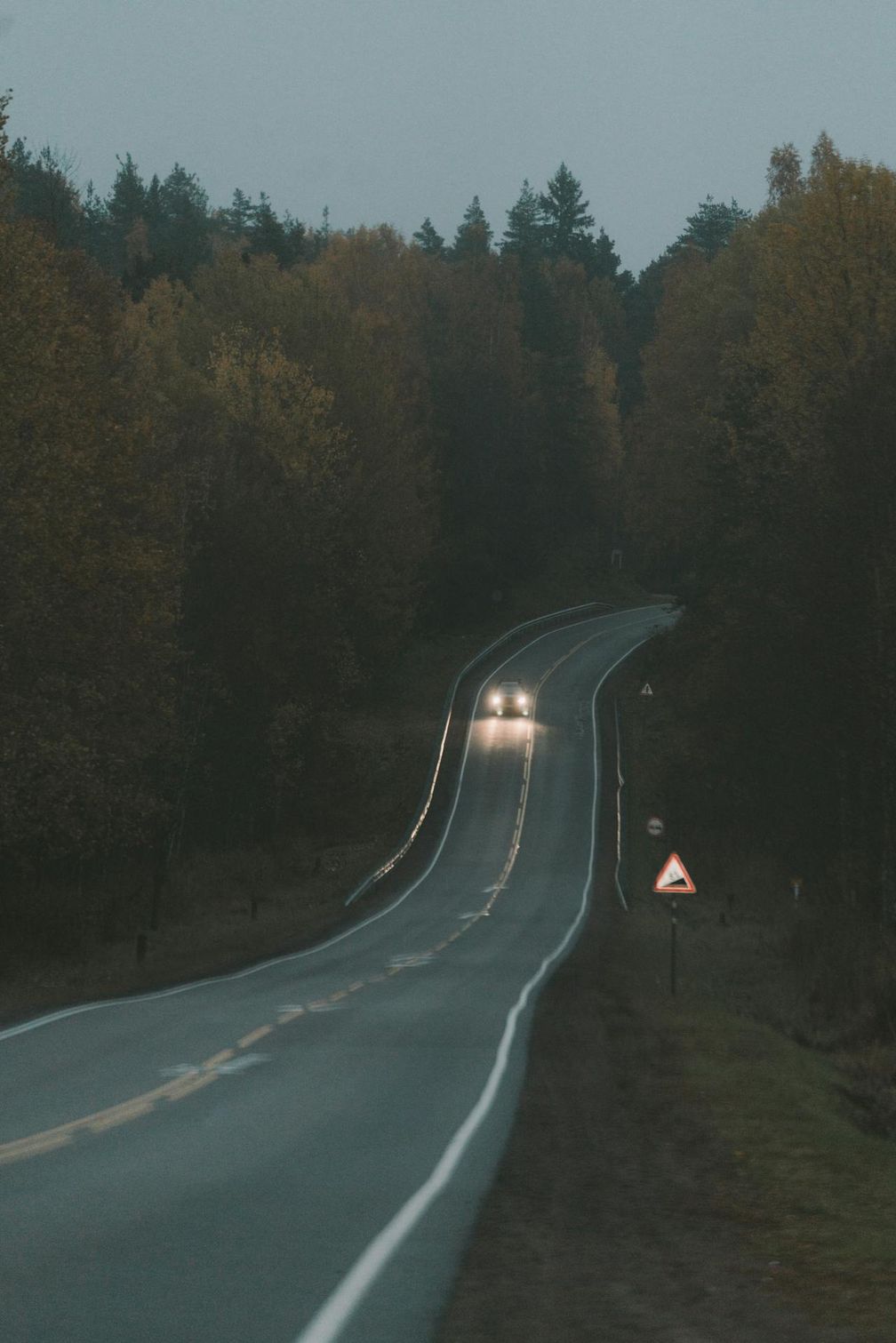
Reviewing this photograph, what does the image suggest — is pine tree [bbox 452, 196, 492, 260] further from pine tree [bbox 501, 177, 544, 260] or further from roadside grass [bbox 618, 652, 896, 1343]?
roadside grass [bbox 618, 652, 896, 1343]

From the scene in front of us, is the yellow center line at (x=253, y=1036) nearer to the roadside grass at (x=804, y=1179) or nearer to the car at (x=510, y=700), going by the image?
the roadside grass at (x=804, y=1179)

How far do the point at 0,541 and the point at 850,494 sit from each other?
21277 mm

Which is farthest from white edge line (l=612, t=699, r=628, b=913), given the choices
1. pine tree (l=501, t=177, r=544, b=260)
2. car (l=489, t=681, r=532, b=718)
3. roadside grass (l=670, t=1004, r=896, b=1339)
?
pine tree (l=501, t=177, r=544, b=260)

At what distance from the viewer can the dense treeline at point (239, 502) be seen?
28.7 meters

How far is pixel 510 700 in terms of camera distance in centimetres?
6731

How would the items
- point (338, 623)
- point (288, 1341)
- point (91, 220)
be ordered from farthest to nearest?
point (91, 220) < point (338, 623) < point (288, 1341)

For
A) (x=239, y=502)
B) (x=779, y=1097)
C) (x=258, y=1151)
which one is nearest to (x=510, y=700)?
(x=239, y=502)

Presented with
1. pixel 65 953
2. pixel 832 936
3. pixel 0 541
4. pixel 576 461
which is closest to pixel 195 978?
pixel 65 953

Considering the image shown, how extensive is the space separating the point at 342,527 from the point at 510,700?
13919 millimetres

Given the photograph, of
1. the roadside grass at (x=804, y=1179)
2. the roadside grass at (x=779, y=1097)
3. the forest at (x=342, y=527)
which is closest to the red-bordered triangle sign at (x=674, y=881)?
the roadside grass at (x=779, y=1097)

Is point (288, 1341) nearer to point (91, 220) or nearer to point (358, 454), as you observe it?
point (358, 454)

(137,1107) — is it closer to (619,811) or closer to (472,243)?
(619,811)

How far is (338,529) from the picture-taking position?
181ft

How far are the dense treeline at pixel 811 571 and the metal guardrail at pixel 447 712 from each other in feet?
32.1
